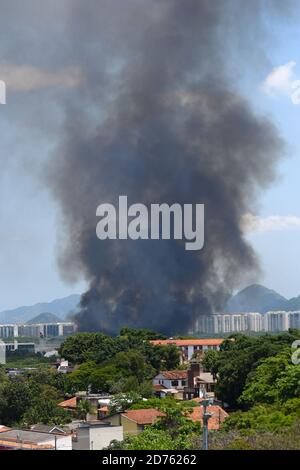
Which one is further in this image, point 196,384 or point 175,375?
point 175,375

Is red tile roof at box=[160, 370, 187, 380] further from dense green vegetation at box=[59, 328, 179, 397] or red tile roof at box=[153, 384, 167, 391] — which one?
red tile roof at box=[153, 384, 167, 391]

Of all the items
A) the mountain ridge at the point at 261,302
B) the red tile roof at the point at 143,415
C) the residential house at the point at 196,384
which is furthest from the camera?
the mountain ridge at the point at 261,302

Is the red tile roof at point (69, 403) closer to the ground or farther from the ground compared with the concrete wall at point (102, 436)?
farther from the ground

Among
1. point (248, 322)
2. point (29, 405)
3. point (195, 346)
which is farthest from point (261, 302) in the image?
point (29, 405)

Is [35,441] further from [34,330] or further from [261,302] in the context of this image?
[261,302]

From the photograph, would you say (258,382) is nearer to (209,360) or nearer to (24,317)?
(209,360)

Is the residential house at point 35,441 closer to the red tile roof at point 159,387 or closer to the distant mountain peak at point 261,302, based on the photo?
the red tile roof at point 159,387

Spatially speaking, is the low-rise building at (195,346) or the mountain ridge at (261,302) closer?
the low-rise building at (195,346)

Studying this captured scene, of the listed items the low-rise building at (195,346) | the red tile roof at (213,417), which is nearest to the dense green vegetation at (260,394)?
the red tile roof at (213,417)
